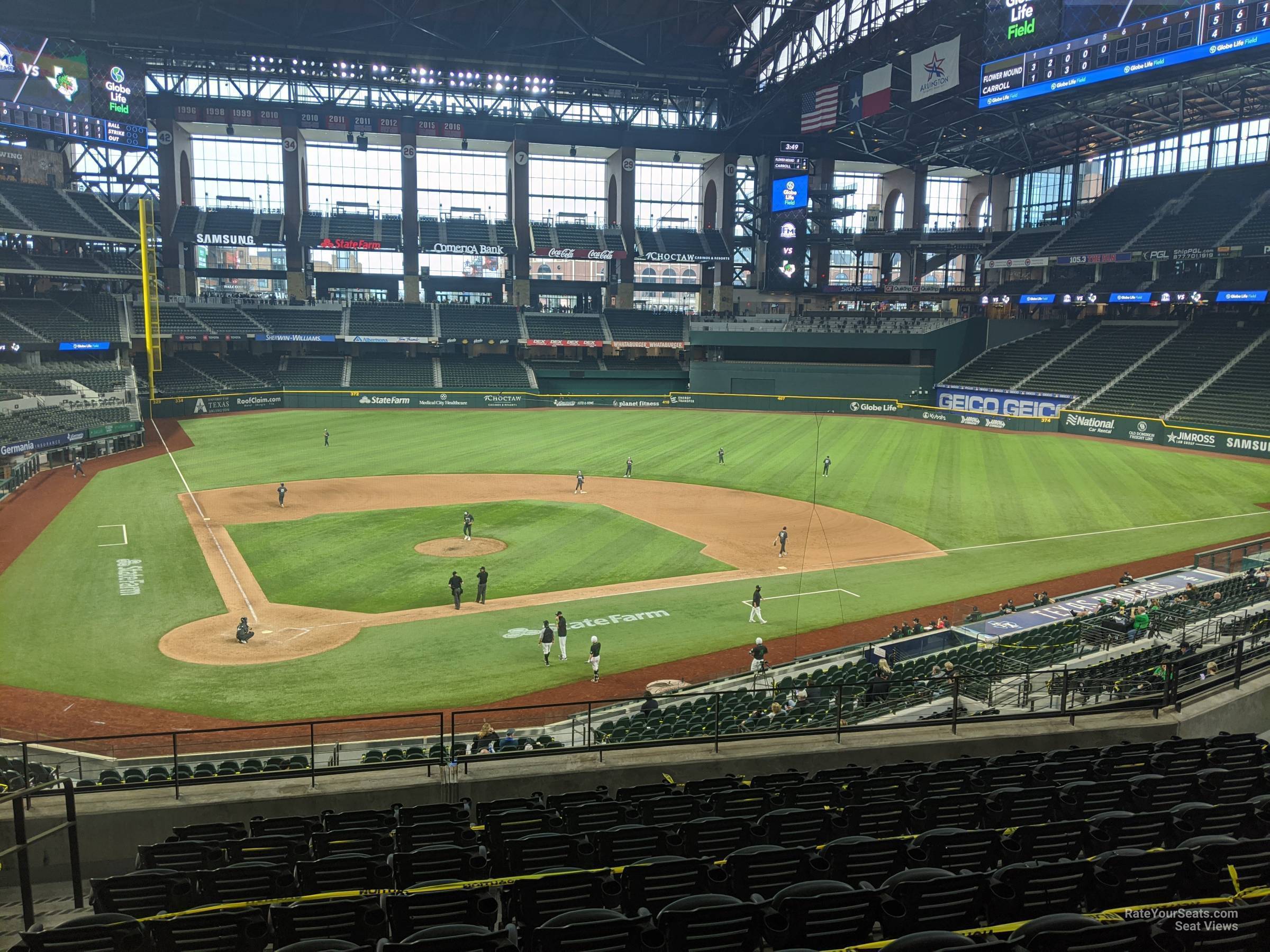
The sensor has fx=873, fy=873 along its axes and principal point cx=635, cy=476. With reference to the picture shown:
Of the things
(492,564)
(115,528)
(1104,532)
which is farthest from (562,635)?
(1104,532)

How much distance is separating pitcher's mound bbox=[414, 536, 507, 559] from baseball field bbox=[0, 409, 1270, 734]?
0.13 metres

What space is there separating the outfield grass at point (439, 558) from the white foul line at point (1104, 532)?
10.8 meters

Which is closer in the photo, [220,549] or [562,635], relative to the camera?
[562,635]

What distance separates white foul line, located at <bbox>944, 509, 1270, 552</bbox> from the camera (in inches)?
1383

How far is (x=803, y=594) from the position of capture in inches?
1166

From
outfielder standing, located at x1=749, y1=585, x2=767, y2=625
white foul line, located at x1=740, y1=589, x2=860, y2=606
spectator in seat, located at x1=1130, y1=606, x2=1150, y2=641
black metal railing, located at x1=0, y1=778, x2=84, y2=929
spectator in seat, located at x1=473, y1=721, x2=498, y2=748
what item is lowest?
white foul line, located at x1=740, y1=589, x2=860, y2=606

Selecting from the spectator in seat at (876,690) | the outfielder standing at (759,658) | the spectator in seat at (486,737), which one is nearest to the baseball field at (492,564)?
the outfielder standing at (759,658)

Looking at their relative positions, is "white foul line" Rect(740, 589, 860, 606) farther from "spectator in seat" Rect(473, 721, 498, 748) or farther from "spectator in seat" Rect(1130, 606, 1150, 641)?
"spectator in seat" Rect(473, 721, 498, 748)

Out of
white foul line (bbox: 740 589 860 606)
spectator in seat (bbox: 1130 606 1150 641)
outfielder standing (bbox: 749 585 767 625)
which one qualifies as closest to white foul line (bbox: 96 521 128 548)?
white foul line (bbox: 740 589 860 606)

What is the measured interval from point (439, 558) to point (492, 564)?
2.24m

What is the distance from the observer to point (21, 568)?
99.8 ft

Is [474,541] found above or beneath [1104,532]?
beneath

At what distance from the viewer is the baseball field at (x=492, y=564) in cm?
2267

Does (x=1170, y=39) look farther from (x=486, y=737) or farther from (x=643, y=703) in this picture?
(x=486, y=737)
